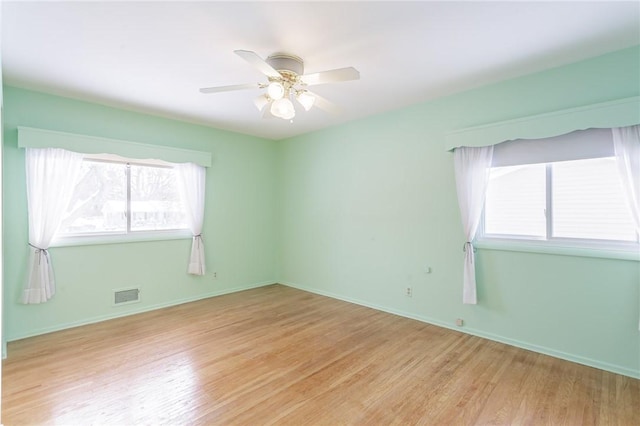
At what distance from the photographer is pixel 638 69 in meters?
2.41

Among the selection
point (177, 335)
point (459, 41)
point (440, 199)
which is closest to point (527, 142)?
point (440, 199)

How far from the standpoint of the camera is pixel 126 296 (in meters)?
3.87

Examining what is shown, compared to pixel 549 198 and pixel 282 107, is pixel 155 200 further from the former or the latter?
pixel 549 198

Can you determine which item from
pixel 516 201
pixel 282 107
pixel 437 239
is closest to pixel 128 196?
pixel 282 107

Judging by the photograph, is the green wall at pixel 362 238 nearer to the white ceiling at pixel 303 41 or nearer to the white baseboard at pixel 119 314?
the white baseboard at pixel 119 314

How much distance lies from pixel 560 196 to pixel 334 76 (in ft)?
7.90

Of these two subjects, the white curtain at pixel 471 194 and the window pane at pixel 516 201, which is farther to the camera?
the white curtain at pixel 471 194

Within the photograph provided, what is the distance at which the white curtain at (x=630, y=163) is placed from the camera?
2.38 m

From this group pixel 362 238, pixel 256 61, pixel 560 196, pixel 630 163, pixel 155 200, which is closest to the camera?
pixel 256 61

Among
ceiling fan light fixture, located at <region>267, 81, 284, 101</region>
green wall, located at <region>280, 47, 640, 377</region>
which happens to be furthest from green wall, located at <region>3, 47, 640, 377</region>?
ceiling fan light fixture, located at <region>267, 81, 284, 101</region>

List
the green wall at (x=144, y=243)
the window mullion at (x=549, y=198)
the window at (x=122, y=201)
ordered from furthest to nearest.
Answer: the window at (x=122, y=201) → the green wall at (x=144, y=243) → the window mullion at (x=549, y=198)

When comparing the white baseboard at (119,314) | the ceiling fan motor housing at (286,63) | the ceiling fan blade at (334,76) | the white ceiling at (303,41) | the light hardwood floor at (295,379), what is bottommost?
the light hardwood floor at (295,379)

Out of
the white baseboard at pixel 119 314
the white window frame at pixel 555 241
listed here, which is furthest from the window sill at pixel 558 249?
the white baseboard at pixel 119 314

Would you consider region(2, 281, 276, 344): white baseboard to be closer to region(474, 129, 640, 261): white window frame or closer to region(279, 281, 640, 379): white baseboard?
region(279, 281, 640, 379): white baseboard
